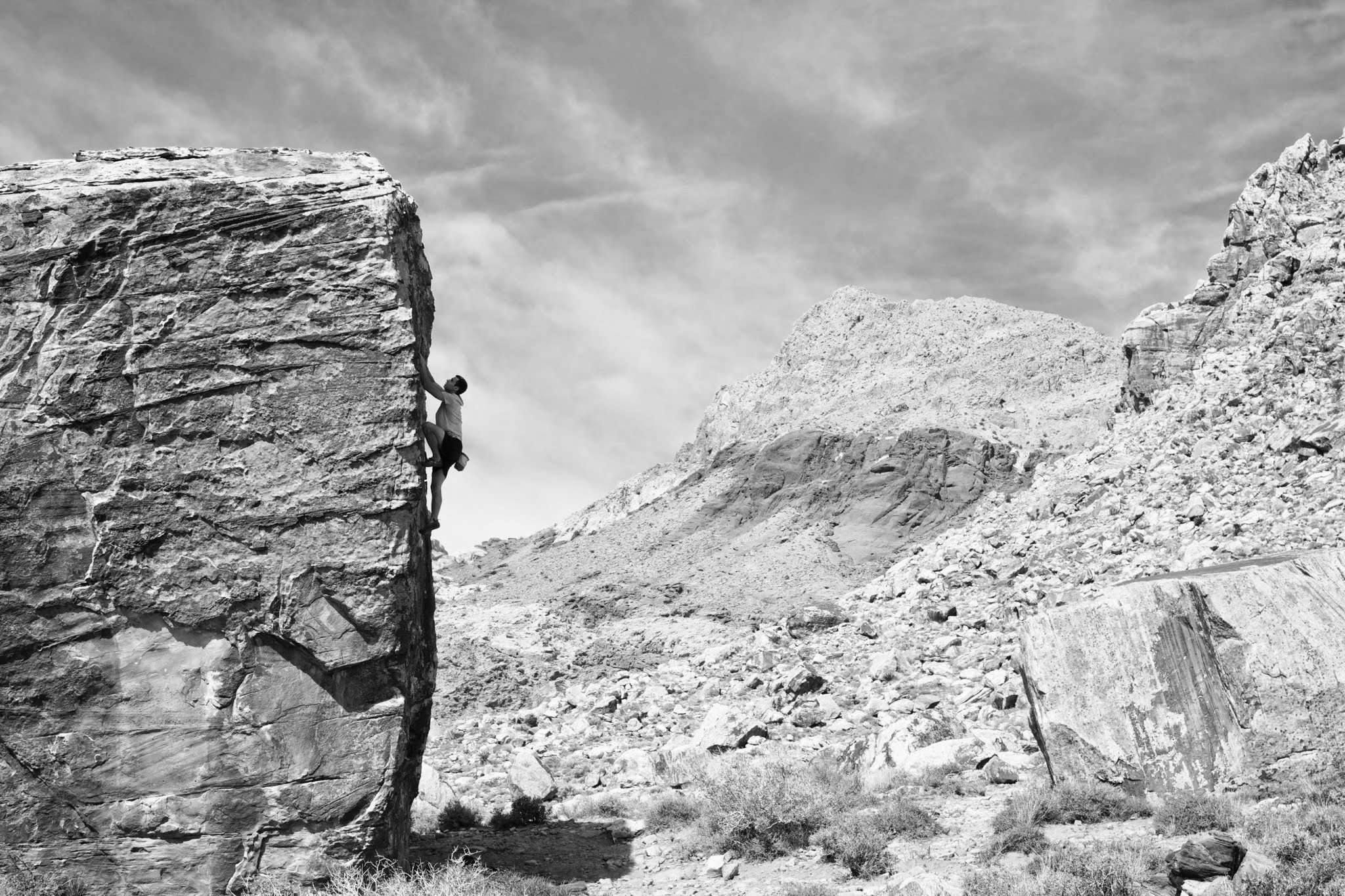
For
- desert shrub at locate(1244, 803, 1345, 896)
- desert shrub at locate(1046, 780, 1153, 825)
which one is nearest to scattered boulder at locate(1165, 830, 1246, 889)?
desert shrub at locate(1244, 803, 1345, 896)

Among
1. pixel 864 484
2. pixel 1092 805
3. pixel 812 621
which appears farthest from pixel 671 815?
pixel 864 484

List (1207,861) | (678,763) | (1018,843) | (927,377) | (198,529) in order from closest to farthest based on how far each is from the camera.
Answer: (1207,861) → (198,529) → (1018,843) → (678,763) → (927,377)

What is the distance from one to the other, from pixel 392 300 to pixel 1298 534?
13.6 metres

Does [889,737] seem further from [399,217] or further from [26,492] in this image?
[26,492]

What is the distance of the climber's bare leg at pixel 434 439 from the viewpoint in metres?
8.54

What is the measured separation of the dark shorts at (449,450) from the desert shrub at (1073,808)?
569 cm

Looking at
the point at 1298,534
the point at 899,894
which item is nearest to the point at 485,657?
the point at 1298,534

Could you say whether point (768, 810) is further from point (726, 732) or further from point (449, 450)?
point (726, 732)

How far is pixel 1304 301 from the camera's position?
68.9ft

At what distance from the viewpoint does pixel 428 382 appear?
27.1 ft

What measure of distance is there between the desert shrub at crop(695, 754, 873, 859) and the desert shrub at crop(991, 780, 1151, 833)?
159 cm

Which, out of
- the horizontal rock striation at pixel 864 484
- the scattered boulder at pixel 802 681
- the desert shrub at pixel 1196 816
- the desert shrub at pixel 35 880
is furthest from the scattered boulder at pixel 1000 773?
the horizontal rock striation at pixel 864 484

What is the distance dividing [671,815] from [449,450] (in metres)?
4.77

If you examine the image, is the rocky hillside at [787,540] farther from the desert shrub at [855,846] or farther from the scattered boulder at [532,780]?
the desert shrub at [855,846]
